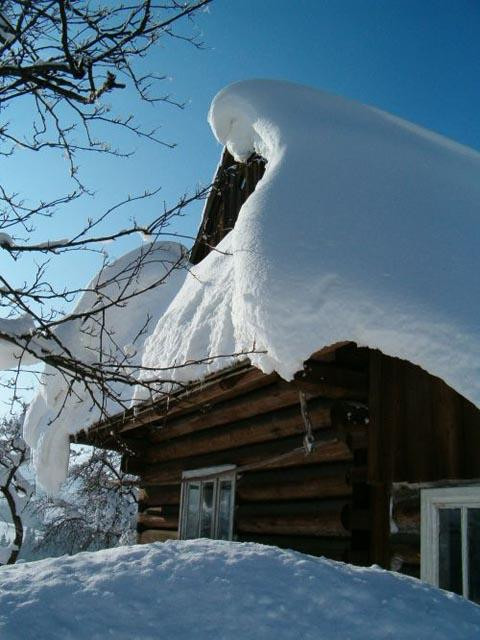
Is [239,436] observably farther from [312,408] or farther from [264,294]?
[264,294]

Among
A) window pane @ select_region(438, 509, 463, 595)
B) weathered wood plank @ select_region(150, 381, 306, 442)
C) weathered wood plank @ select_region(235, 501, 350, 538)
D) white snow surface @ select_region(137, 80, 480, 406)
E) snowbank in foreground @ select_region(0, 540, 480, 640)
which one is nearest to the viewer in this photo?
snowbank in foreground @ select_region(0, 540, 480, 640)

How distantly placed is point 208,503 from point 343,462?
101 inches

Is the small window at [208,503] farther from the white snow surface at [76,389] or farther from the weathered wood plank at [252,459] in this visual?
the white snow surface at [76,389]

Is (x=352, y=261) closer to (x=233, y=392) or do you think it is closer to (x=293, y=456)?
(x=293, y=456)

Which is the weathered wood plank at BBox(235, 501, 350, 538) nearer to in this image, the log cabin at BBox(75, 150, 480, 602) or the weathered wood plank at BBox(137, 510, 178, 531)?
the log cabin at BBox(75, 150, 480, 602)

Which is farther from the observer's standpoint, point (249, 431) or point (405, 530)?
point (249, 431)

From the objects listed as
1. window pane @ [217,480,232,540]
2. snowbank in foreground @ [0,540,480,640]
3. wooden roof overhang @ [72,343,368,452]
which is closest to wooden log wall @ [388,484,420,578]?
wooden roof overhang @ [72,343,368,452]

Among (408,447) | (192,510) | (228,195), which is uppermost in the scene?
(228,195)

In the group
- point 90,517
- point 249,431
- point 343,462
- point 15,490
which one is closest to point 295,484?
point 343,462

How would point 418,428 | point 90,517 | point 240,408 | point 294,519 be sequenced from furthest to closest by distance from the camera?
point 90,517 < point 240,408 < point 294,519 < point 418,428

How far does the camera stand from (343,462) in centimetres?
503

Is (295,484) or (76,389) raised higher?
(76,389)

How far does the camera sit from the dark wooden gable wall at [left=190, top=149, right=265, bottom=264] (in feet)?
28.1

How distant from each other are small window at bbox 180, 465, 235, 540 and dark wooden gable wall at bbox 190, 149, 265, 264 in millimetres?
2945
